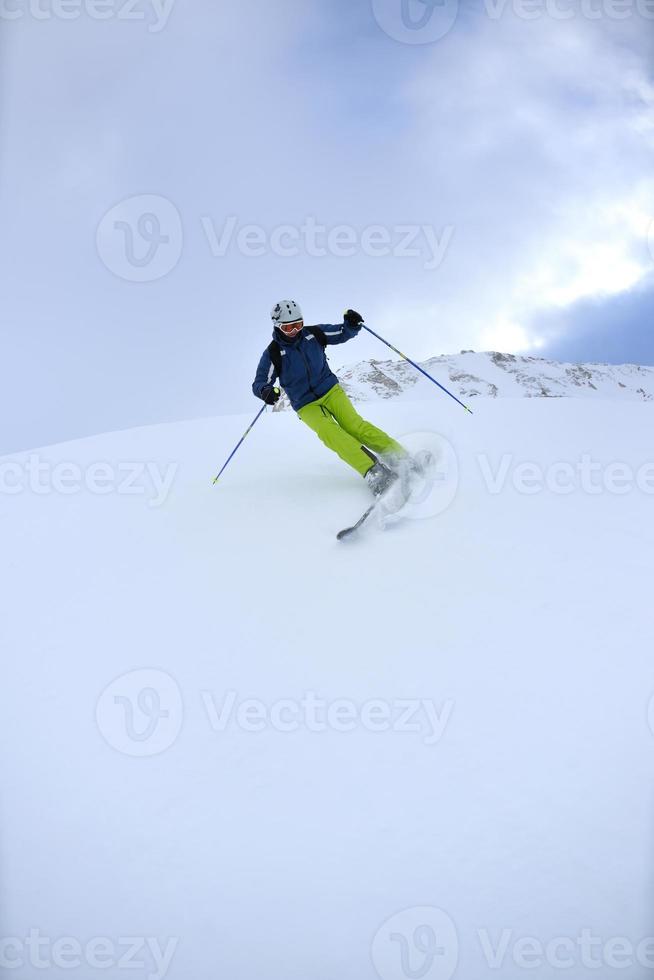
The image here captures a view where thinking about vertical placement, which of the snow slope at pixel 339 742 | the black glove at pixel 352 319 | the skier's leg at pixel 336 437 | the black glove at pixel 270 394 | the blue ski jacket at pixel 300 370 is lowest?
the snow slope at pixel 339 742

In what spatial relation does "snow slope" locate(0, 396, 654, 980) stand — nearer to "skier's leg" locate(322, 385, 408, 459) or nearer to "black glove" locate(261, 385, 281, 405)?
"skier's leg" locate(322, 385, 408, 459)

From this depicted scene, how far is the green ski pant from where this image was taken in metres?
4.99

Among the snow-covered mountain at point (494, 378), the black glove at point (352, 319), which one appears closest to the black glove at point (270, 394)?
the black glove at point (352, 319)

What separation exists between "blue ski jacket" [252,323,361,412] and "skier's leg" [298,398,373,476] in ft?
0.29

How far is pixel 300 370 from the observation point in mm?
5211

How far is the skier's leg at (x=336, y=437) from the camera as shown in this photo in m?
4.96

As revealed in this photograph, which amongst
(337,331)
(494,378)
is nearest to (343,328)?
(337,331)

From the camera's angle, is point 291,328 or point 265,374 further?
point 265,374

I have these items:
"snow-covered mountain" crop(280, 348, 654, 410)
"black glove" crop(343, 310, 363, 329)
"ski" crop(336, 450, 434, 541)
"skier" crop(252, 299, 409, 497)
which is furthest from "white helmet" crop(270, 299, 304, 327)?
"snow-covered mountain" crop(280, 348, 654, 410)

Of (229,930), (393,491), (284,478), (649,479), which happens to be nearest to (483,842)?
(229,930)

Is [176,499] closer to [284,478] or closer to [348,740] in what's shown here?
[284,478]

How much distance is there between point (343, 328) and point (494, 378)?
101004 mm

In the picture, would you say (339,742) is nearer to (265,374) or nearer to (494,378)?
(265,374)

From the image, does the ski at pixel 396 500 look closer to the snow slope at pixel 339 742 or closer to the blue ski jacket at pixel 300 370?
the snow slope at pixel 339 742
